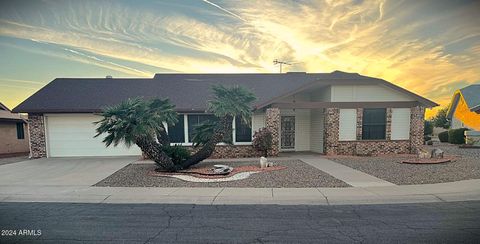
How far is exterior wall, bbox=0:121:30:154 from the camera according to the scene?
1532cm

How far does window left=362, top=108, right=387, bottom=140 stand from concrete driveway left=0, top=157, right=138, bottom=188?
45.7ft

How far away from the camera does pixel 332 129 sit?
42.1ft

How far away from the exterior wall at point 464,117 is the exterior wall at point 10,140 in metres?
36.5

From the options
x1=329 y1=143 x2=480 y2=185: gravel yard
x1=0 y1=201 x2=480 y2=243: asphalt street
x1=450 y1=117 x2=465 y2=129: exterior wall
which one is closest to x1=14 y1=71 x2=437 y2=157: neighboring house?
x1=329 y1=143 x2=480 y2=185: gravel yard

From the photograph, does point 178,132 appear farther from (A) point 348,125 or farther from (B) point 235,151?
(A) point 348,125

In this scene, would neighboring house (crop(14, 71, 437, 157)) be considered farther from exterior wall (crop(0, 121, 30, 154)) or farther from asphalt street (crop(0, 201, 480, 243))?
Answer: asphalt street (crop(0, 201, 480, 243))

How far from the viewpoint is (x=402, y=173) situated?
8297 mm

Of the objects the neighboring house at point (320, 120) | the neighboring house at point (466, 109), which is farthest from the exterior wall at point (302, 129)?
the neighboring house at point (466, 109)

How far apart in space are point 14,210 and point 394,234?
8.33 meters

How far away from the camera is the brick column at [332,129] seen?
1280 cm

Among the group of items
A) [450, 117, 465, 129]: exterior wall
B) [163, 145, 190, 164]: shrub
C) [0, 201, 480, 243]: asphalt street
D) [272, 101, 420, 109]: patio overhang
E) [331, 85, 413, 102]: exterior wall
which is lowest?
[0, 201, 480, 243]: asphalt street

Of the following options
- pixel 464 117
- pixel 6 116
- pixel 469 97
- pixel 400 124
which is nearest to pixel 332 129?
pixel 400 124

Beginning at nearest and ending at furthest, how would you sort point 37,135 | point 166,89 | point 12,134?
point 37,135
point 166,89
point 12,134

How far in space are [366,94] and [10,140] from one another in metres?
25.3
